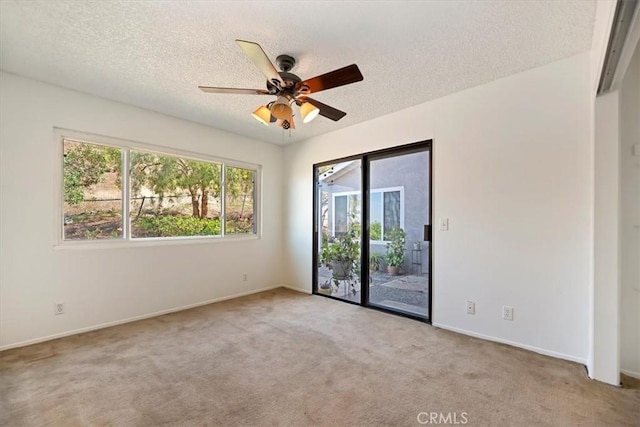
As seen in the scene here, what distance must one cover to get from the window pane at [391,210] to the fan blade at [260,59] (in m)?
2.12

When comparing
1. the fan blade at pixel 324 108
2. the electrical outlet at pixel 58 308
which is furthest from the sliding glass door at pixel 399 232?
the electrical outlet at pixel 58 308

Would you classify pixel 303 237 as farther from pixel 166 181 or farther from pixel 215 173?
pixel 166 181

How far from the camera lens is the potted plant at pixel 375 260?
12.7 feet

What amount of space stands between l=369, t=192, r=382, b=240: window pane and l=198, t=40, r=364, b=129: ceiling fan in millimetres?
1587

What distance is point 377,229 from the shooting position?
3.90 metres

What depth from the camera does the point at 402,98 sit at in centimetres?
325

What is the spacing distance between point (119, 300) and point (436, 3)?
411 cm

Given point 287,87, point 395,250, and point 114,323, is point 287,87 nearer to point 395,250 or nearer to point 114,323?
point 395,250

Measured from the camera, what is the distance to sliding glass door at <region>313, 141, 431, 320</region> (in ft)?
11.4

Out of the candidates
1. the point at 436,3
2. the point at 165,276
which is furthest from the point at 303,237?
the point at 436,3

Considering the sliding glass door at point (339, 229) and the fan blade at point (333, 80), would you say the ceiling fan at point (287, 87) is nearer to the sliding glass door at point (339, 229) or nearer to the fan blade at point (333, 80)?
the fan blade at point (333, 80)

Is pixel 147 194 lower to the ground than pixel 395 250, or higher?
higher

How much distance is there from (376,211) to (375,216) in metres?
0.07

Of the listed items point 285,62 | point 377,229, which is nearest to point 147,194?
point 285,62
